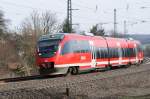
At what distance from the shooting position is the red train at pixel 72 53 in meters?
26.3

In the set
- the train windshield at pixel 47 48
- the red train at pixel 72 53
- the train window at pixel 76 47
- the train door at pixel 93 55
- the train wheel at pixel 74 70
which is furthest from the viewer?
the train door at pixel 93 55

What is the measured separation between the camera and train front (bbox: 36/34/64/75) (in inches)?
1031

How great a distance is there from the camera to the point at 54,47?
87.0 ft

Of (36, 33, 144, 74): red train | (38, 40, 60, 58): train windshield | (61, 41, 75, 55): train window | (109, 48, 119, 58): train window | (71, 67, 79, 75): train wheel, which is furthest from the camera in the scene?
(109, 48, 119, 58): train window

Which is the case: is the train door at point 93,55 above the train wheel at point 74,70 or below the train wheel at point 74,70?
above

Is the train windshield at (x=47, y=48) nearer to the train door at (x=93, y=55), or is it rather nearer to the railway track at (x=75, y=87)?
the railway track at (x=75, y=87)

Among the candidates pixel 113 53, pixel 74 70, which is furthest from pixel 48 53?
pixel 113 53

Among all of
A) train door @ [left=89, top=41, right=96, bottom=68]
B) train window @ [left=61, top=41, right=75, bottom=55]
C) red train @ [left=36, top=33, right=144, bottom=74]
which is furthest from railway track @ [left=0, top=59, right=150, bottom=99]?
train door @ [left=89, top=41, right=96, bottom=68]

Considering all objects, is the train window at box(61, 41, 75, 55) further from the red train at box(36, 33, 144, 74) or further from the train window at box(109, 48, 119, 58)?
the train window at box(109, 48, 119, 58)

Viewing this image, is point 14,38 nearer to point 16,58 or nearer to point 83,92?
point 16,58

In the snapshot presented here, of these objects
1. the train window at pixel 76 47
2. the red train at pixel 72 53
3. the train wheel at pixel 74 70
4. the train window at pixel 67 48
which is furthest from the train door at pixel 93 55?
the train window at pixel 67 48

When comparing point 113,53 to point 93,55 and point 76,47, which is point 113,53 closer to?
point 93,55

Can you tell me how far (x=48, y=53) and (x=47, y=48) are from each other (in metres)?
0.44

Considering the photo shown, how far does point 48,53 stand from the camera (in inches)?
1045
